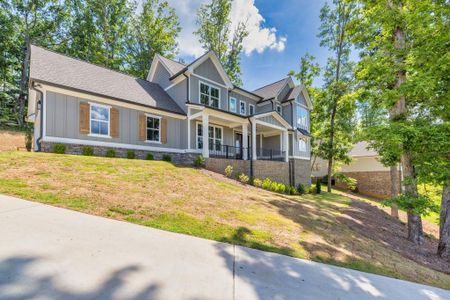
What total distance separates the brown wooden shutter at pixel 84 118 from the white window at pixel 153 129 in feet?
11.0

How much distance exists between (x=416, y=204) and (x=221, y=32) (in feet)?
88.3

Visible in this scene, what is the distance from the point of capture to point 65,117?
10.9 meters

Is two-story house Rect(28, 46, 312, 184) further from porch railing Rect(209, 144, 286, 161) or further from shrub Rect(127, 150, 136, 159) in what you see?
shrub Rect(127, 150, 136, 159)

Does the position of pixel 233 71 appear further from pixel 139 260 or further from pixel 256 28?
pixel 139 260

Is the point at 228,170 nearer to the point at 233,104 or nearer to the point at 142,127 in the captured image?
the point at 142,127

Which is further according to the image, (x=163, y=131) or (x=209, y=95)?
(x=209, y=95)

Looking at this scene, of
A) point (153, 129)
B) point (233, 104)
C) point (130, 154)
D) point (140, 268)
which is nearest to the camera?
point (140, 268)

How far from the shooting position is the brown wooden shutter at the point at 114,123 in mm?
12336

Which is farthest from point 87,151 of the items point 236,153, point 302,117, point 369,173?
point 369,173

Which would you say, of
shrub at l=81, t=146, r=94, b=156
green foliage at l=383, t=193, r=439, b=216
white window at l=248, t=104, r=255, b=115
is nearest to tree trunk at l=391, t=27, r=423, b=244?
green foliage at l=383, t=193, r=439, b=216

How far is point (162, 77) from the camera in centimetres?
1803

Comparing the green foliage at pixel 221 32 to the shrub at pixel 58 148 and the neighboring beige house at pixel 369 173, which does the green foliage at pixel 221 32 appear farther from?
the shrub at pixel 58 148

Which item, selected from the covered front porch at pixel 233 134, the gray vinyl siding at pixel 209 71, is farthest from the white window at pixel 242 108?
the gray vinyl siding at pixel 209 71

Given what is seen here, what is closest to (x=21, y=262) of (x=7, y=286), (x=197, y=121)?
(x=7, y=286)
